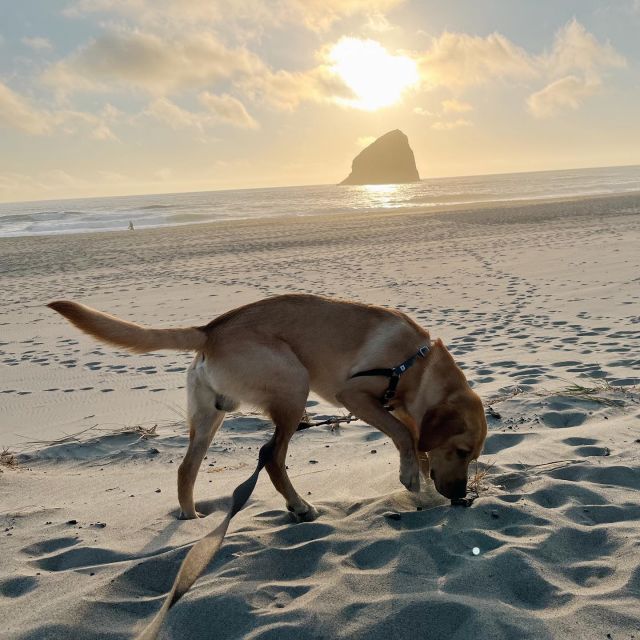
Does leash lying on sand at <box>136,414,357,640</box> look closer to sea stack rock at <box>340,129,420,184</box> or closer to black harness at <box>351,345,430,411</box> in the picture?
black harness at <box>351,345,430,411</box>

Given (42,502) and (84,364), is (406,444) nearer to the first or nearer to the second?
(42,502)

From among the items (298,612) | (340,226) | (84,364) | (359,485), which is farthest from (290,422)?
(340,226)

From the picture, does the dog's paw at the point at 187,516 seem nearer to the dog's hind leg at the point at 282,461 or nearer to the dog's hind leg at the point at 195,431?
the dog's hind leg at the point at 195,431

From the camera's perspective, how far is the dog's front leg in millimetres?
3541

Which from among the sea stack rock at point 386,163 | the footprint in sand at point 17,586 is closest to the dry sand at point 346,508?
the footprint in sand at point 17,586

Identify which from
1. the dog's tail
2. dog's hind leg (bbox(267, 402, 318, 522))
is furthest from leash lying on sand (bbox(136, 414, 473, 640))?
the dog's tail

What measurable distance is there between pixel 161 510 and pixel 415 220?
2650 cm

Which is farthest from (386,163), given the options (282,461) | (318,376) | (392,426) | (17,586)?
(17,586)

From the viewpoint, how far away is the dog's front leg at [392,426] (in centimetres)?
354

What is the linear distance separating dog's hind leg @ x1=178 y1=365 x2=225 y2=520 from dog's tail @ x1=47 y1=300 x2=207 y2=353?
192mm

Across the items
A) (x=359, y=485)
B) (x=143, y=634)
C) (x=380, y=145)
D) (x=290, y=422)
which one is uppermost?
(x=380, y=145)

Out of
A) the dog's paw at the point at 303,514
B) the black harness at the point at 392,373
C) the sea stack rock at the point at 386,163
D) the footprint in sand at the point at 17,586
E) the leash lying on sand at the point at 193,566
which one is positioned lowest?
the dog's paw at the point at 303,514

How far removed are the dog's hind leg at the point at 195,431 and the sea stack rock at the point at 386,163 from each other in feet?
482

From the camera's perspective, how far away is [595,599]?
2465 mm
